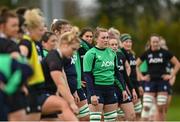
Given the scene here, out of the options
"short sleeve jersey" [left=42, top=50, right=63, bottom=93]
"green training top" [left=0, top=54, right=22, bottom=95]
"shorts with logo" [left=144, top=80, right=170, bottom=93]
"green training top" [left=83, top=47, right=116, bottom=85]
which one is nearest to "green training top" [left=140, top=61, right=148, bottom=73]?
"shorts with logo" [left=144, top=80, right=170, bottom=93]

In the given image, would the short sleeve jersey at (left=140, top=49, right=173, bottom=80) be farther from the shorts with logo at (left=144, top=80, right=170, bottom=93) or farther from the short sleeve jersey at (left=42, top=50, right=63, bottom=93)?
the short sleeve jersey at (left=42, top=50, right=63, bottom=93)

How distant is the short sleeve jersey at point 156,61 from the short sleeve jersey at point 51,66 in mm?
8674

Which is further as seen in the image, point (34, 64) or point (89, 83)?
point (89, 83)

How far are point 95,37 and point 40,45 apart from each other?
1.91 m

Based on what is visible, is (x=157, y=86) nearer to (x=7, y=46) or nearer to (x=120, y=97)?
(x=120, y=97)

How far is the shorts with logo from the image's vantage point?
766 inches

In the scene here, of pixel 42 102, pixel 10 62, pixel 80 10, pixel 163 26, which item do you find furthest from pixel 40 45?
pixel 80 10

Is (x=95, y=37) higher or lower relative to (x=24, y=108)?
higher

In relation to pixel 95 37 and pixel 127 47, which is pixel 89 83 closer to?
pixel 95 37

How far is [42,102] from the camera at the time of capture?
34.6ft

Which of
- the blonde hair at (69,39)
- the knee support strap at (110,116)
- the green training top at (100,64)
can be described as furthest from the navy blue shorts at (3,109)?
the knee support strap at (110,116)

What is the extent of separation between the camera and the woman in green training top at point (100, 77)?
44.7 feet

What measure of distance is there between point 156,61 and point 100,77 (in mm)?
5749

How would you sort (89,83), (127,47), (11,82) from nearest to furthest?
(11,82) → (89,83) → (127,47)
